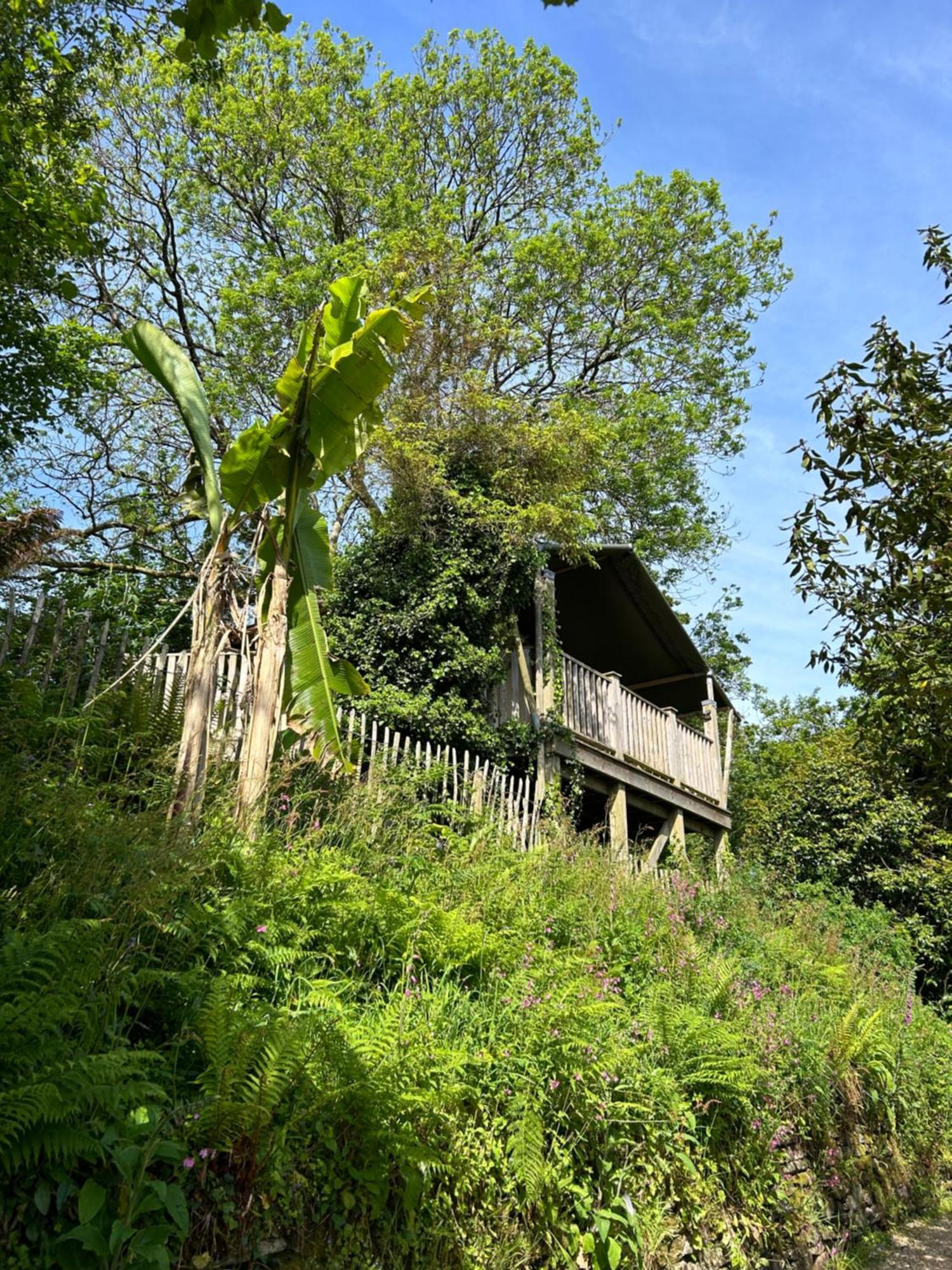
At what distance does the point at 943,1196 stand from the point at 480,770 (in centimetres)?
571

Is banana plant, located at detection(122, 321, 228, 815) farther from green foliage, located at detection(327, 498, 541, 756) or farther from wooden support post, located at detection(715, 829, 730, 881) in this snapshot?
wooden support post, located at detection(715, 829, 730, 881)

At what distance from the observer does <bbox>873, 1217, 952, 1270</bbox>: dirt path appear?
6.61 meters

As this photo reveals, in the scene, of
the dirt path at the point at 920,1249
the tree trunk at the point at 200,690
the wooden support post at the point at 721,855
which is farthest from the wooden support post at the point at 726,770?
the tree trunk at the point at 200,690

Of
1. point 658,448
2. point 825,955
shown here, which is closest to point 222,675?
point 825,955

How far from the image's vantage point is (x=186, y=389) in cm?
745

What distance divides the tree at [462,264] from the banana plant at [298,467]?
21.9 feet

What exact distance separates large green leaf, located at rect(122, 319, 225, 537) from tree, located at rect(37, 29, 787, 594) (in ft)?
22.7

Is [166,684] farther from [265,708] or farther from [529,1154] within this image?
[529,1154]

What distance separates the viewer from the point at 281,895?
192 inches

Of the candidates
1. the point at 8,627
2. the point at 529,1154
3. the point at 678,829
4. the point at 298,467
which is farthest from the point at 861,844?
the point at 8,627

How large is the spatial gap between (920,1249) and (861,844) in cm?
1067

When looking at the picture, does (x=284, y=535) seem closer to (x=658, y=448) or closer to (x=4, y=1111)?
(x=4, y=1111)

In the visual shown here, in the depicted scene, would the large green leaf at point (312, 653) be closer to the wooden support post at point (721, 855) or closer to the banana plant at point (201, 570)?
the banana plant at point (201, 570)

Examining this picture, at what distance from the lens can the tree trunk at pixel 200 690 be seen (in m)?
5.91
